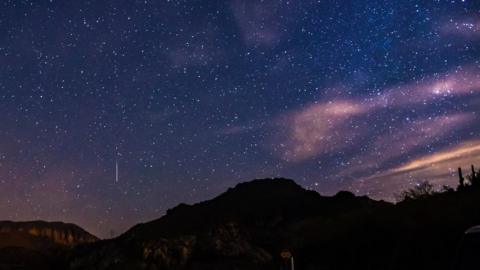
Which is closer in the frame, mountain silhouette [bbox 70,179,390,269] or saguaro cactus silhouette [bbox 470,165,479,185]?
saguaro cactus silhouette [bbox 470,165,479,185]

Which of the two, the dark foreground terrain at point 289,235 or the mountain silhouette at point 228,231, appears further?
the mountain silhouette at point 228,231

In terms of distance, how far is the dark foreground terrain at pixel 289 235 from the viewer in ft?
69.1

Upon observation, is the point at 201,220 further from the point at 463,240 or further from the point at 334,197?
the point at 463,240

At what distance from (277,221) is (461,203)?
70.3 meters

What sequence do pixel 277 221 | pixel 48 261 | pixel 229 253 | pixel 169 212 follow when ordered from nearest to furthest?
pixel 229 253
pixel 48 261
pixel 277 221
pixel 169 212

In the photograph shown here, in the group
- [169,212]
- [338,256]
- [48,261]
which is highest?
[169,212]

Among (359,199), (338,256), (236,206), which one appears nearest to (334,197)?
(359,199)

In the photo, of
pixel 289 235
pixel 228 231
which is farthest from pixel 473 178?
pixel 289 235

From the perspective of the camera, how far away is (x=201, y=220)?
111 m

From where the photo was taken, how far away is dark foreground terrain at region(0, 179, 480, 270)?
21047 mm

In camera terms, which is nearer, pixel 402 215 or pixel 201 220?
pixel 402 215

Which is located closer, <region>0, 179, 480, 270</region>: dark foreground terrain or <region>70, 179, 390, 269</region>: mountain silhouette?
<region>0, 179, 480, 270</region>: dark foreground terrain

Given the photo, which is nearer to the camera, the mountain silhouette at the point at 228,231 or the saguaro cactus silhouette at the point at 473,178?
the saguaro cactus silhouette at the point at 473,178

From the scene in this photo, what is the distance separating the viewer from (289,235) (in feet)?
241
